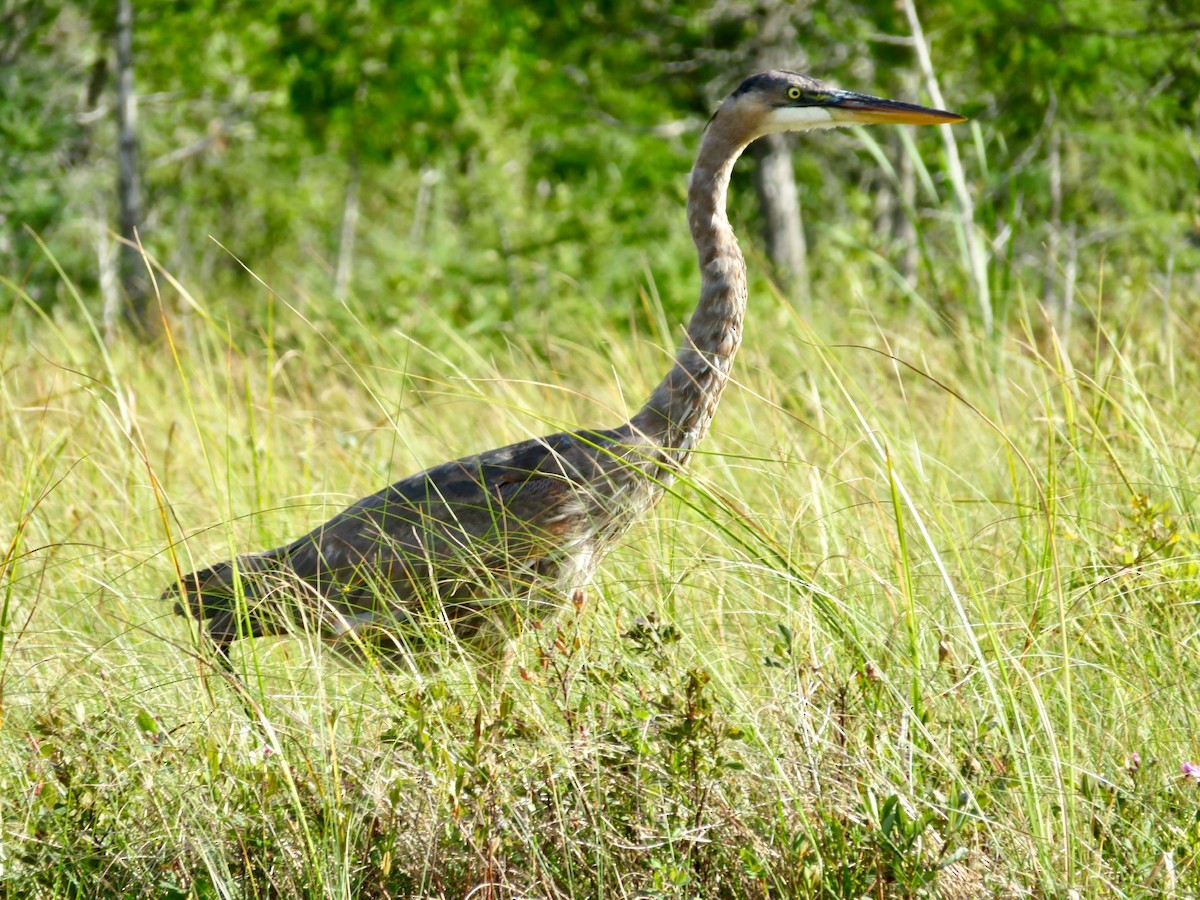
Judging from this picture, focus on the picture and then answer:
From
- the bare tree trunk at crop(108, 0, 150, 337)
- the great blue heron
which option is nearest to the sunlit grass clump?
the great blue heron

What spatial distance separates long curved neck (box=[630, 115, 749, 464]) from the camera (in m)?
3.65

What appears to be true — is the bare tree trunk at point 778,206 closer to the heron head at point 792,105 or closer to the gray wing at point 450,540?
the heron head at point 792,105

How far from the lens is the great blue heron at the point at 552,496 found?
3426mm

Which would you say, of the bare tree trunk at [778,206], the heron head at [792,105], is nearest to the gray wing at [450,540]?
the heron head at [792,105]

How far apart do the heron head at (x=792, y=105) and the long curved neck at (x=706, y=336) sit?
19 centimetres

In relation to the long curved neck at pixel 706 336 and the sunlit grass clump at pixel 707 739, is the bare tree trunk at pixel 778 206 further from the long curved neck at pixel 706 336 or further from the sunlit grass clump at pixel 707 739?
the sunlit grass clump at pixel 707 739

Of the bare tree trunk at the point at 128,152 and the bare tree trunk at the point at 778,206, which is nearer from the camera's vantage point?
the bare tree trunk at the point at 128,152

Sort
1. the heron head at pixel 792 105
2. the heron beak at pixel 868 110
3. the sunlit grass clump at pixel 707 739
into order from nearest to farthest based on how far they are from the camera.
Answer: the sunlit grass clump at pixel 707 739, the heron beak at pixel 868 110, the heron head at pixel 792 105

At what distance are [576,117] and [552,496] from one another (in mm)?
9088

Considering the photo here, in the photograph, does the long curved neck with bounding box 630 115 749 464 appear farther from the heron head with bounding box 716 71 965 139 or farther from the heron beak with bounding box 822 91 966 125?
the heron beak with bounding box 822 91 966 125

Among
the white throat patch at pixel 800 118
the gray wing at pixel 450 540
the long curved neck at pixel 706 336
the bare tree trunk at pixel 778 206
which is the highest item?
the white throat patch at pixel 800 118

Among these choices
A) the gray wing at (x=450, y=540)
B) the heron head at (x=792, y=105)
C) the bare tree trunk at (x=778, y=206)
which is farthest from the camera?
the bare tree trunk at (x=778, y=206)

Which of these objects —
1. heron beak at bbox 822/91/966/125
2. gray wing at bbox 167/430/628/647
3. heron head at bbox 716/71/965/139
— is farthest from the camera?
heron head at bbox 716/71/965/139

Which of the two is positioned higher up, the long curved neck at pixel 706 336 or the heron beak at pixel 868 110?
the heron beak at pixel 868 110
